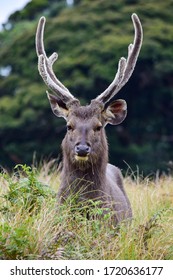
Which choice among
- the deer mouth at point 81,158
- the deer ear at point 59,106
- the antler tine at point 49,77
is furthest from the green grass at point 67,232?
the antler tine at point 49,77

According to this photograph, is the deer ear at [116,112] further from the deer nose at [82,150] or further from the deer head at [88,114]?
the deer nose at [82,150]

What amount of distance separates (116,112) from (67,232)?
180 cm

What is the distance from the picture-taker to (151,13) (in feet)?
81.3

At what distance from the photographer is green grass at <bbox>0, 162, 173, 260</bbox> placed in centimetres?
718

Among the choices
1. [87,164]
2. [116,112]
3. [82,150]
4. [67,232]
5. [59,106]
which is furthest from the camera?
[116,112]

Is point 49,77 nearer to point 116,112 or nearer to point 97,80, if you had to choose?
point 116,112

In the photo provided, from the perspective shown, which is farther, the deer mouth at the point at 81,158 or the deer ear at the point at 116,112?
the deer ear at the point at 116,112

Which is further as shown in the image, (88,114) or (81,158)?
(88,114)

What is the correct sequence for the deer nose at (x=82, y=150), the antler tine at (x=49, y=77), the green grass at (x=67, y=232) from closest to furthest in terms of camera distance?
the green grass at (x=67, y=232), the deer nose at (x=82, y=150), the antler tine at (x=49, y=77)

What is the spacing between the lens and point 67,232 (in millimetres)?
7484

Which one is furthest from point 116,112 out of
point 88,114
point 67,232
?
point 67,232

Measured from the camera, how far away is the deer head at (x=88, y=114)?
8.33m

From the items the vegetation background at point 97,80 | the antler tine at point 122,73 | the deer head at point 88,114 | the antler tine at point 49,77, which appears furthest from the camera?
the vegetation background at point 97,80
